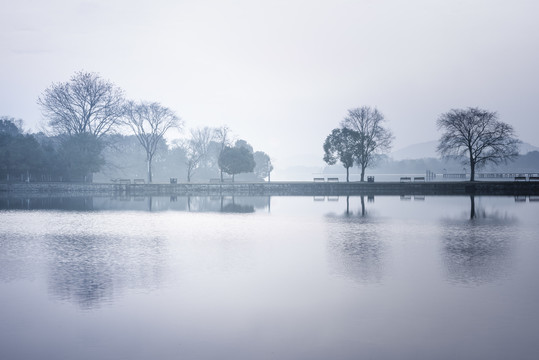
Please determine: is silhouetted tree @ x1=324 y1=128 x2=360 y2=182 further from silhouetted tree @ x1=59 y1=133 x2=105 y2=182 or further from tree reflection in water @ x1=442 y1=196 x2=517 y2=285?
tree reflection in water @ x1=442 y1=196 x2=517 y2=285

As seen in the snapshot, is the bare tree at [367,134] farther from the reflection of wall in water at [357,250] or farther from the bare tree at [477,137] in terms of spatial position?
the reflection of wall in water at [357,250]

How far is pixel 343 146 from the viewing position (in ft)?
282

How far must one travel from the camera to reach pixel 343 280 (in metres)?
16.2

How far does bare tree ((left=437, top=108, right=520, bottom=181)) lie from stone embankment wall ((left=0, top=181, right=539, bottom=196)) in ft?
17.5

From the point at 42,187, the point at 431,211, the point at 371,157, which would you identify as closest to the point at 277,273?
the point at 431,211

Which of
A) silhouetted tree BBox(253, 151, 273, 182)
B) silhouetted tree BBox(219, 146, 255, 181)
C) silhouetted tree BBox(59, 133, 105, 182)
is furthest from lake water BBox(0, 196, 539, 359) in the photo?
silhouetted tree BBox(253, 151, 273, 182)

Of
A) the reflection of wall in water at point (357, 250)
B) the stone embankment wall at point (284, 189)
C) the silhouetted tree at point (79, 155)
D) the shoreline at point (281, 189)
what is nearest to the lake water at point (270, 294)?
the reflection of wall in water at point (357, 250)

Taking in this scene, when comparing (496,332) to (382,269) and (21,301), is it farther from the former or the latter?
(21,301)

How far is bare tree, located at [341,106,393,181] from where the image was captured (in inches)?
3356

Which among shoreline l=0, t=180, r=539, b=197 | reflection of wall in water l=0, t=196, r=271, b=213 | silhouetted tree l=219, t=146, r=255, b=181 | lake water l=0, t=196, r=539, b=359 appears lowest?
lake water l=0, t=196, r=539, b=359

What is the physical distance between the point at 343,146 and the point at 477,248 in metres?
64.7

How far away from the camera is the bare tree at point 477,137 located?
75.6m

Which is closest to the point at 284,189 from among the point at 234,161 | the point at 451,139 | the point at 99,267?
the point at 234,161

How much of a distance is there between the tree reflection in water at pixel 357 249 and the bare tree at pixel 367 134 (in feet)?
169
